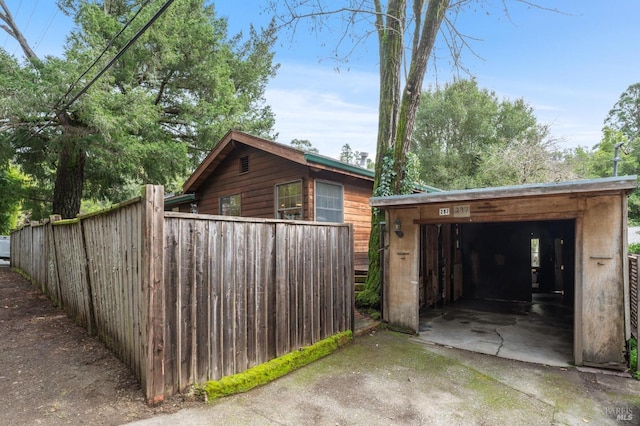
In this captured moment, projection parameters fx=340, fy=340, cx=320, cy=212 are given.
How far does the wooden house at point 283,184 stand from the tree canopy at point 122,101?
235cm

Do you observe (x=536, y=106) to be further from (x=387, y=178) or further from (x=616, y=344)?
(x=616, y=344)

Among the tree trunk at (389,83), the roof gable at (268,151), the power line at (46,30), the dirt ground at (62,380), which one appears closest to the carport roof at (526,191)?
the tree trunk at (389,83)

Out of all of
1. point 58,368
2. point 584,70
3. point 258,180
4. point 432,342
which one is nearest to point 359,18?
point 258,180

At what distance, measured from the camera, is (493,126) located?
Answer: 2442 cm

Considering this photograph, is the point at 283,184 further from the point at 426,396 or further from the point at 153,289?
the point at 426,396

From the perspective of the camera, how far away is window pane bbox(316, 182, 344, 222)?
8.54 meters

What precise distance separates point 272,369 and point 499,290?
8198mm

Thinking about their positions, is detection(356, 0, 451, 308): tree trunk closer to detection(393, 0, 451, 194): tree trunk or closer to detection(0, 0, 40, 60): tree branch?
detection(393, 0, 451, 194): tree trunk

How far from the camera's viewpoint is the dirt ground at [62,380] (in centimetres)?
290

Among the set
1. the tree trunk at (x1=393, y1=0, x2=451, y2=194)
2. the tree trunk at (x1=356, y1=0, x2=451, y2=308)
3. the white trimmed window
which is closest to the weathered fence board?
the tree trunk at (x1=356, y1=0, x2=451, y2=308)

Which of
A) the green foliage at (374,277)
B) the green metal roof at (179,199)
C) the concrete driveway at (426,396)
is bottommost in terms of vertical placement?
the concrete driveway at (426,396)

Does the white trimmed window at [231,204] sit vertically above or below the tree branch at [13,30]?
below

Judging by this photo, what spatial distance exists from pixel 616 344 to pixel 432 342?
2322 millimetres

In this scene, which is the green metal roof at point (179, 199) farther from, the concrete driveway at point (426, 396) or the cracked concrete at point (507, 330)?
the concrete driveway at point (426, 396)
